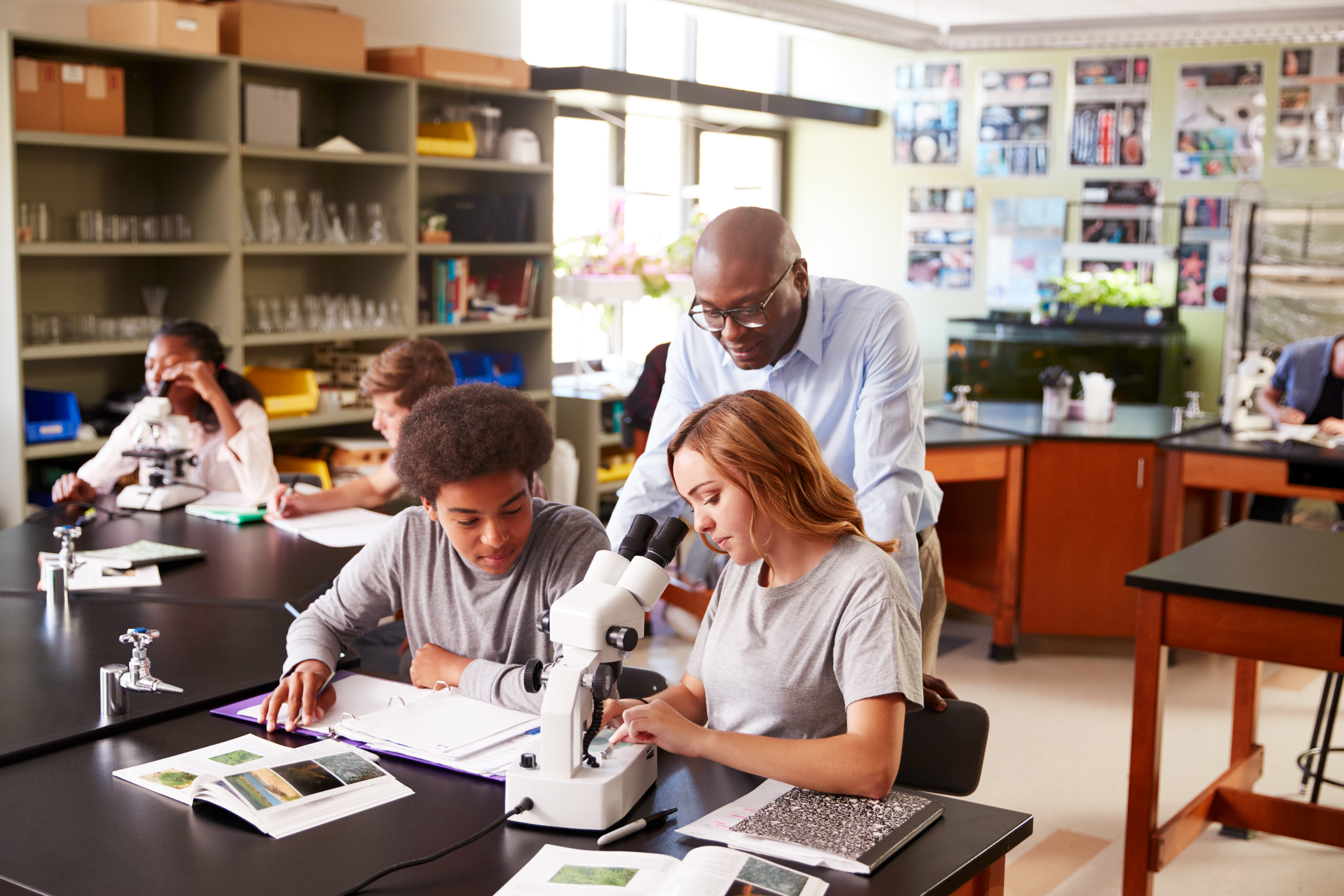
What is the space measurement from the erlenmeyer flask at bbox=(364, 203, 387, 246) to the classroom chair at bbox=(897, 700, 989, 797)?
12.6 ft

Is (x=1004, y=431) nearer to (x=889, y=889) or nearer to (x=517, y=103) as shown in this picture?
(x=517, y=103)

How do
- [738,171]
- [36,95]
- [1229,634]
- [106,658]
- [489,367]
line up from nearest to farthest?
[106,658]
[1229,634]
[36,95]
[489,367]
[738,171]

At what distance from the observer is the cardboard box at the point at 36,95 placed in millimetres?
3857

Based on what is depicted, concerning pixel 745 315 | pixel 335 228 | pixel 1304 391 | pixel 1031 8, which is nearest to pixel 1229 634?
pixel 745 315

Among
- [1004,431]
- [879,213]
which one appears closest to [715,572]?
[1004,431]

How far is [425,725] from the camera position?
1699mm

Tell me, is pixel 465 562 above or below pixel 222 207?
below

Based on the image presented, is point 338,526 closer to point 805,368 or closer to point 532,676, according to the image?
point 805,368

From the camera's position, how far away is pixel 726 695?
5.67ft

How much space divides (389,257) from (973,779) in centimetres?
402

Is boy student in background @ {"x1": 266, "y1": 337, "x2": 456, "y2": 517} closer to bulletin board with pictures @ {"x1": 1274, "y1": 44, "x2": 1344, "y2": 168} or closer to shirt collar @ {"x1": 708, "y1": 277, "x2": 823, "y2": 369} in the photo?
shirt collar @ {"x1": 708, "y1": 277, "x2": 823, "y2": 369}

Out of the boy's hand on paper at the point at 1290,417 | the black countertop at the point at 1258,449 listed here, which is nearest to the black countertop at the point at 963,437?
the black countertop at the point at 1258,449

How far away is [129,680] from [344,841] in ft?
1.87

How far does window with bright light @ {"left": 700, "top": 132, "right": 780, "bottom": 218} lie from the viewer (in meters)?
7.57
